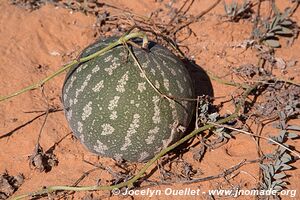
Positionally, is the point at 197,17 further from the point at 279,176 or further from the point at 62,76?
the point at 279,176

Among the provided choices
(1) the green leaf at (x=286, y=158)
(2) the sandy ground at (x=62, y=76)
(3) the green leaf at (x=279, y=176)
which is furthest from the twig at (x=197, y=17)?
(3) the green leaf at (x=279, y=176)

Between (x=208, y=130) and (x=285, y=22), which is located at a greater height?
(x=285, y=22)

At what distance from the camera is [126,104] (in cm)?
338

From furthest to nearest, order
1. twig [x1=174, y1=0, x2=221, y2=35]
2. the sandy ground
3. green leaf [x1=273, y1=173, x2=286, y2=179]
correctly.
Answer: twig [x1=174, y1=0, x2=221, y2=35]
the sandy ground
green leaf [x1=273, y1=173, x2=286, y2=179]

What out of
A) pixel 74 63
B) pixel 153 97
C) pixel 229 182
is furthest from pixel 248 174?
pixel 74 63

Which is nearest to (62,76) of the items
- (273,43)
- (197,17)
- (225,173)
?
(197,17)

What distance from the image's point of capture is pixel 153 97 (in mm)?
3426

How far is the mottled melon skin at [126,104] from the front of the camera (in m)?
3.40

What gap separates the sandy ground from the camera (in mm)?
3787

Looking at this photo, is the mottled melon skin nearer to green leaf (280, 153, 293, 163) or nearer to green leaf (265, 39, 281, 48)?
green leaf (280, 153, 293, 163)

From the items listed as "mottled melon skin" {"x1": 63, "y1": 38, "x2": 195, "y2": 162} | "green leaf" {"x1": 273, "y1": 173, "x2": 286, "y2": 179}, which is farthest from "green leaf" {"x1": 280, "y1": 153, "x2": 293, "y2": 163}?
"mottled melon skin" {"x1": 63, "y1": 38, "x2": 195, "y2": 162}

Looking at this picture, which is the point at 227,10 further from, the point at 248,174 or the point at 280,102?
the point at 248,174

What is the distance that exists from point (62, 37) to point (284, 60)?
2.66 metres

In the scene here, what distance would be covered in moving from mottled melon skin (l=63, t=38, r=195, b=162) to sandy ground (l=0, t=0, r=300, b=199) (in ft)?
1.30
